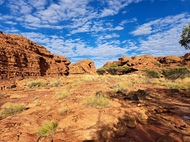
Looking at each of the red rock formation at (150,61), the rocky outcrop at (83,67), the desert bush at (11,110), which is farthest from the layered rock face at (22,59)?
the red rock formation at (150,61)

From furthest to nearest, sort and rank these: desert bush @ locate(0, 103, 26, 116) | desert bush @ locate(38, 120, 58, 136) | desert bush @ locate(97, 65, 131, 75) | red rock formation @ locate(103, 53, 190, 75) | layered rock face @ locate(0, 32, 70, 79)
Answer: desert bush @ locate(97, 65, 131, 75), red rock formation @ locate(103, 53, 190, 75), layered rock face @ locate(0, 32, 70, 79), desert bush @ locate(0, 103, 26, 116), desert bush @ locate(38, 120, 58, 136)

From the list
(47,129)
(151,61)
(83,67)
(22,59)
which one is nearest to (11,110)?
(47,129)

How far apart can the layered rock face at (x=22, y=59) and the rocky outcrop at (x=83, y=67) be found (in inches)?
407

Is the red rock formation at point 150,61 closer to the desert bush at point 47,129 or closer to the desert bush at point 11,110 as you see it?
the desert bush at point 11,110

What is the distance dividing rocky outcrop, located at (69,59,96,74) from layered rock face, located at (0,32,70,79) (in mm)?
10342

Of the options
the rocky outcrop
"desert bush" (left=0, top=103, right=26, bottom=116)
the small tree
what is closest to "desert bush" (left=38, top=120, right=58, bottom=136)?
"desert bush" (left=0, top=103, right=26, bottom=116)

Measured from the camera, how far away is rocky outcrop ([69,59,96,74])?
3972 cm

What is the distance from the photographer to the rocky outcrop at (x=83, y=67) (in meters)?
39.7

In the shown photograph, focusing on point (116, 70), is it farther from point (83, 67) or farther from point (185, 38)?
point (185, 38)

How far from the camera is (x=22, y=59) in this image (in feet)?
68.2

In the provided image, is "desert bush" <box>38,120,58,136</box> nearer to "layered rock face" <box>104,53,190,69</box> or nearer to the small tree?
the small tree

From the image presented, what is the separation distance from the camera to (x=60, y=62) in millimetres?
34156

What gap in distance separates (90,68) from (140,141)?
39423mm

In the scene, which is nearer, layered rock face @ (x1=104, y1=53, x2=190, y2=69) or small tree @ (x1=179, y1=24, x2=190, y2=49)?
small tree @ (x1=179, y1=24, x2=190, y2=49)
